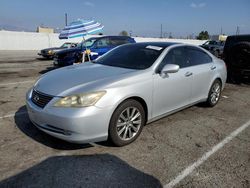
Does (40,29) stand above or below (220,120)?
above

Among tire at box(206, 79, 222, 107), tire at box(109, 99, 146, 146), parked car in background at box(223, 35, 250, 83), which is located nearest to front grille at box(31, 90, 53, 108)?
tire at box(109, 99, 146, 146)

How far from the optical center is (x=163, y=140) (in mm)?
4090

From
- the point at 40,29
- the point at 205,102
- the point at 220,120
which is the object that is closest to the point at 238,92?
the point at 205,102

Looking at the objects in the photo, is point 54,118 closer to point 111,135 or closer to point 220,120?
point 111,135

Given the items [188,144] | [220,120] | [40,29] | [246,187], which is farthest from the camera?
[40,29]

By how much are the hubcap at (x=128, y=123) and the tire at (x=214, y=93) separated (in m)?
2.50

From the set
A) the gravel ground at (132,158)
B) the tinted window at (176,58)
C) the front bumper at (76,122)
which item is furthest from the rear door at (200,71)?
the front bumper at (76,122)

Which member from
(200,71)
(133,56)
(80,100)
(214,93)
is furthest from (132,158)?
(214,93)

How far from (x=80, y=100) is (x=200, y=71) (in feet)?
9.49

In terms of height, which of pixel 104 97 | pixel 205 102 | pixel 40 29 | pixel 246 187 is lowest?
pixel 246 187

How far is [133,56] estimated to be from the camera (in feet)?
15.4

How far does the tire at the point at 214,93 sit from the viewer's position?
5.78 m

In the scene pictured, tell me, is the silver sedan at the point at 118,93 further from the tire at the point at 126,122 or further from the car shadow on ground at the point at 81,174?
the car shadow on ground at the point at 81,174

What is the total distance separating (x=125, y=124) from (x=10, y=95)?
421 centimetres
